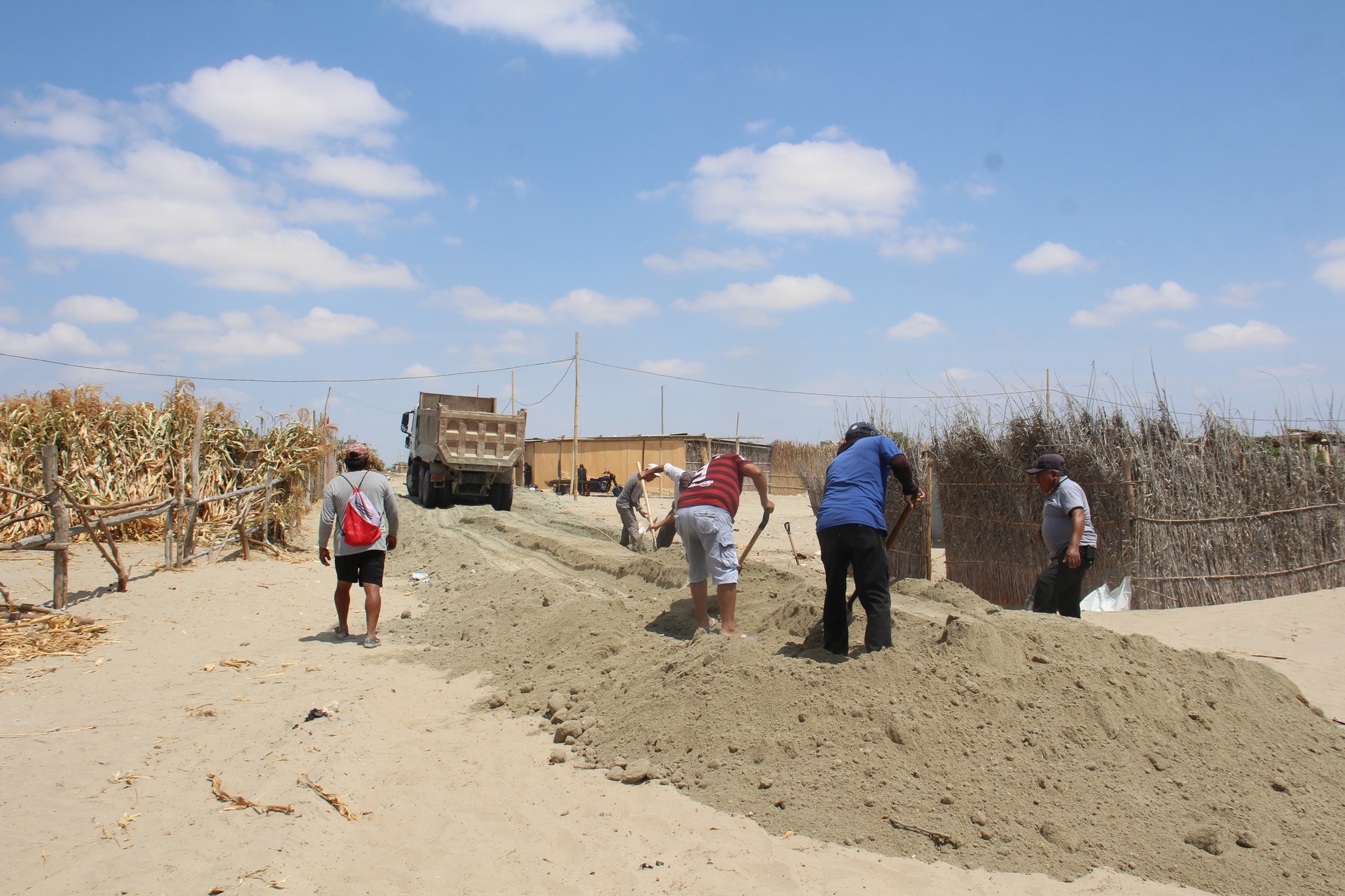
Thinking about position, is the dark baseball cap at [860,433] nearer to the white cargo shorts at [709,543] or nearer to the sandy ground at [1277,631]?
the white cargo shorts at [709,543]

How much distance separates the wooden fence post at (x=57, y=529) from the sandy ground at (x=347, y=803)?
50.7 inches

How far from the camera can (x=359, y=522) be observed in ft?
19.6

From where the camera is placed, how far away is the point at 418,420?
57.5 feet

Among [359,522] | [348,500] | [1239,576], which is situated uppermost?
[348,500]

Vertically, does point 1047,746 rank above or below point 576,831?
above

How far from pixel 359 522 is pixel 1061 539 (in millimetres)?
5295

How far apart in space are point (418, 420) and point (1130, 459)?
14.0 metres

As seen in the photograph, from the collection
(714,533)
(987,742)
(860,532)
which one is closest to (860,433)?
(860,532)

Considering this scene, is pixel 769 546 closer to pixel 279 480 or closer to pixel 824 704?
pixel 279 480

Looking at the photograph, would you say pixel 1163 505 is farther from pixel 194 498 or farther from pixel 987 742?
pixel 194 498

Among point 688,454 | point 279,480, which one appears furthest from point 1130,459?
point 688,454

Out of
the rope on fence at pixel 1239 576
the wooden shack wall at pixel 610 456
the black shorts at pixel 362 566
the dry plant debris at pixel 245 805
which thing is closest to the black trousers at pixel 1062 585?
the rope on fence at pixel 1239 576

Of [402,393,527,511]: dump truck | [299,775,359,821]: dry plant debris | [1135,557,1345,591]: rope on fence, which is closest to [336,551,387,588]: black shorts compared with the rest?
[299,775,359,821]: dry plant debris

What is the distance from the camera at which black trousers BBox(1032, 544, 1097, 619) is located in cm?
590
